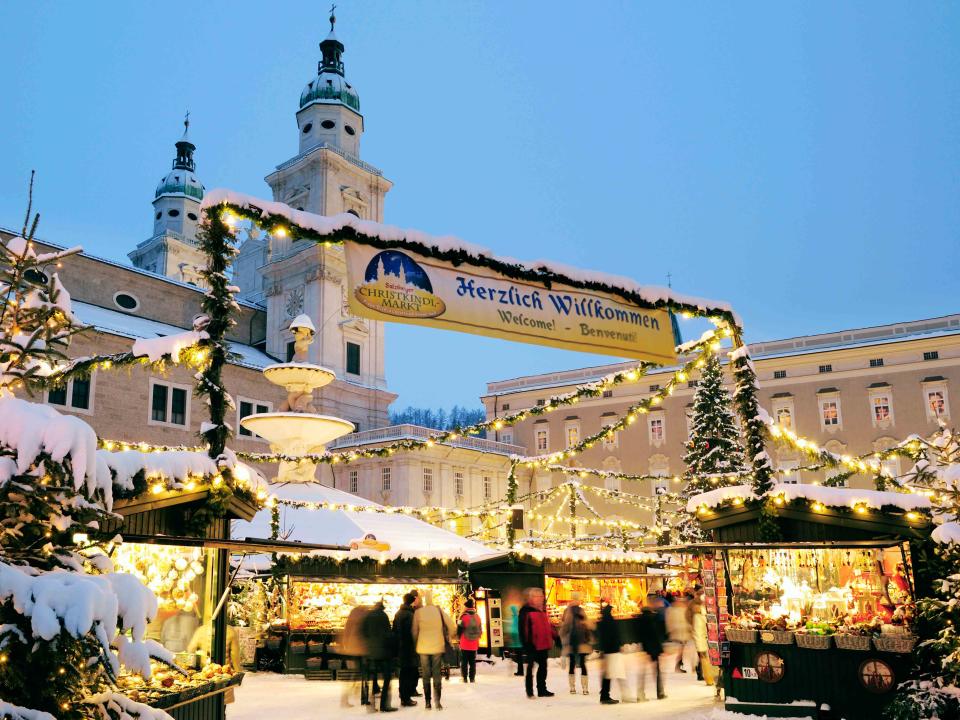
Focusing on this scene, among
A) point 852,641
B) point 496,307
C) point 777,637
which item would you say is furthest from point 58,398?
point 852,641

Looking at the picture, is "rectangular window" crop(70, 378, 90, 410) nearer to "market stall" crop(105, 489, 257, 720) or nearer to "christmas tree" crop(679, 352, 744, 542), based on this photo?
"christmas tree" crop(679, 352, 744, 542)

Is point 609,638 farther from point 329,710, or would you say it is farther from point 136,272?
point 136,272

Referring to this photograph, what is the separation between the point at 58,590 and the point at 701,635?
44.9 ft

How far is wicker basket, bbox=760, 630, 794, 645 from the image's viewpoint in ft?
36.8

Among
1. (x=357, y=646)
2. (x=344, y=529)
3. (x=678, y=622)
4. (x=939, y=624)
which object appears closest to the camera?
(x=939, y=624)

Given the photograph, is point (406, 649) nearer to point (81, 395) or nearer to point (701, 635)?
point (701, 635)

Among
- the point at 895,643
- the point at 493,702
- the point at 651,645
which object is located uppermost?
the point at 895,643

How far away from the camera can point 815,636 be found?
1098 centimetres

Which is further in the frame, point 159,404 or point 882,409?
point 882,409

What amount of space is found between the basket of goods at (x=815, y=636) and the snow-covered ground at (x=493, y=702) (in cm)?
133

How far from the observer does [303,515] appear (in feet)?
67.3

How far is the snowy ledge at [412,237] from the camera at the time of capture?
854 cm

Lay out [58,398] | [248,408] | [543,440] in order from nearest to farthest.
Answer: [58,398]
[248,408]
[543,440]

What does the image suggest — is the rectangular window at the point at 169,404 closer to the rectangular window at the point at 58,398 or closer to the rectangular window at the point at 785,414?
the rectangular window at the point at 58,398
